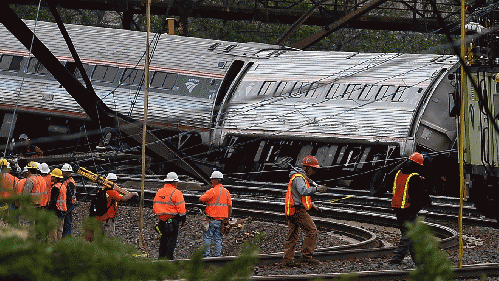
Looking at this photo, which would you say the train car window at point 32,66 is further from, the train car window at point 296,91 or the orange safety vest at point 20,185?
the orange safety vest at point 20,185

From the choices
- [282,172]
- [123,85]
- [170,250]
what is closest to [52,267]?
[170,250]

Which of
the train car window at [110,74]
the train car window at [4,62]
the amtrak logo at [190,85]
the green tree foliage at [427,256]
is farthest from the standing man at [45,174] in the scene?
the train car window at [4,62]

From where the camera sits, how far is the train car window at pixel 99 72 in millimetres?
29047

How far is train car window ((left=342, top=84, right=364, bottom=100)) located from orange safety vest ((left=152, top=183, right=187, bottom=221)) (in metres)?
13.9

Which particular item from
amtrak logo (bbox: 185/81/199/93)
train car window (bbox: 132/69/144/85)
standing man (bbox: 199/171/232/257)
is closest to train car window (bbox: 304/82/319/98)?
amtrak logo (bbox: 185/81/199/93)

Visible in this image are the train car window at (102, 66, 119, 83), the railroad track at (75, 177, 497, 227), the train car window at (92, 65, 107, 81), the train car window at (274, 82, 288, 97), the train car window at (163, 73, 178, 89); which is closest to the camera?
the railroad track at (75, 177, 497, 227)

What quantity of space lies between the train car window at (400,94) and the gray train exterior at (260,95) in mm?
30

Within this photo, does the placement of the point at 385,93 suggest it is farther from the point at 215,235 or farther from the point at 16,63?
the point at 215,235

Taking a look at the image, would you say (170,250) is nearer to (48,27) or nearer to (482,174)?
(482,174)

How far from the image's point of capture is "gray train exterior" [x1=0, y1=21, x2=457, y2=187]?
2469 cm

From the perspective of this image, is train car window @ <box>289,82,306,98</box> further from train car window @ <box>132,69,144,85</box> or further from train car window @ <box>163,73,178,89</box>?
train car window @ <box>132,69,144,85</box>

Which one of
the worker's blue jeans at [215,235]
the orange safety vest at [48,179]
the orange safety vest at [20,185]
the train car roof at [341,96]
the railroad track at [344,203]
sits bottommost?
the railroad track at [344,203]

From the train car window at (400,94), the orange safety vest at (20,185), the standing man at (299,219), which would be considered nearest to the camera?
the standing man at (299,219)

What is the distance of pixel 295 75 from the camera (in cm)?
2756
